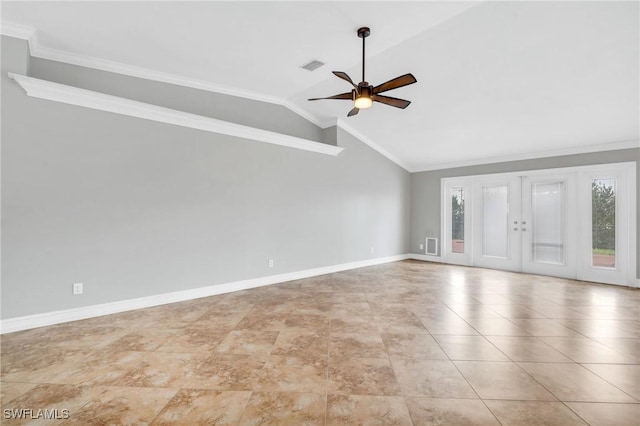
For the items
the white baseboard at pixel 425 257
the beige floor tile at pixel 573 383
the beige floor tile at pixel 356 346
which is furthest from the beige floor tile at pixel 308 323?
the white baseboard at pixel 425 257

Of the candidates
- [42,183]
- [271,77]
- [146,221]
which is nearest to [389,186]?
[271,77]

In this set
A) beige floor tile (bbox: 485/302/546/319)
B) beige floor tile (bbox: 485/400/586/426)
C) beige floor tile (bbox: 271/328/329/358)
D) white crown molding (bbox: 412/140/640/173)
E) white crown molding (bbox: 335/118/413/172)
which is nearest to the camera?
beige floor tile (bbox: 485/400/586/426)

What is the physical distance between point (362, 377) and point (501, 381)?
104 cm

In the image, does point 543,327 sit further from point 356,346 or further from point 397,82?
point 397,82

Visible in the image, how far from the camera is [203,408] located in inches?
68.6

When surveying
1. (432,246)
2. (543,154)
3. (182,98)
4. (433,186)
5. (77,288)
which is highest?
(182,98)

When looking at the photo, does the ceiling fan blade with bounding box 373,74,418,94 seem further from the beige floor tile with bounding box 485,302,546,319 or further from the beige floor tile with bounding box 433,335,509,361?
the beige floor tile with bounding box 485,302,546,319

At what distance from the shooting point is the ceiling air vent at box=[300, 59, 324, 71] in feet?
13.2

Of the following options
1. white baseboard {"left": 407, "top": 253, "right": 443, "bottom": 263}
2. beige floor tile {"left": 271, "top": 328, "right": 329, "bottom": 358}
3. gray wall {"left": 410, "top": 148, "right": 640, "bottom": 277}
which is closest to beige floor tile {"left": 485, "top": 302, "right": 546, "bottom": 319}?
Answer: beige floor tile {"left": 271, "top": 328, "right": 329, "bottom": 358}

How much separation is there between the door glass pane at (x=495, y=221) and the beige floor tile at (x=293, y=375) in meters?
5.96

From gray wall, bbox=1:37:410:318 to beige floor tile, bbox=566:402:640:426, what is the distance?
13.6 feet

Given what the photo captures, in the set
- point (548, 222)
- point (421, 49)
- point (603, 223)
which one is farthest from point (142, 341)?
point (603, 223)

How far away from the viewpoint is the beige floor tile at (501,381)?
1.89 m

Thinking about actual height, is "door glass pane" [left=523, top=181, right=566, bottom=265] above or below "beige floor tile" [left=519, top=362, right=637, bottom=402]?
above
